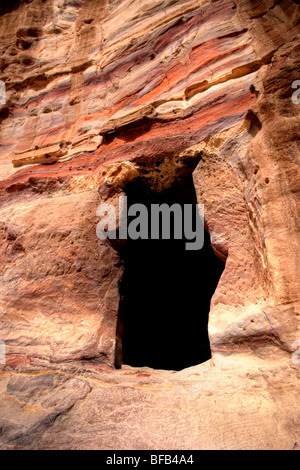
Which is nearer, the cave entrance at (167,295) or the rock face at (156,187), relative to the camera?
the rock face at (156,187)

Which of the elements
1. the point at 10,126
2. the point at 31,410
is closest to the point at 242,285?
the point at 31,410

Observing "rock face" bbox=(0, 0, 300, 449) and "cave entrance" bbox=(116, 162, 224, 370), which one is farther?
"cave entrance" bbox=(116, 162, 224, 370)

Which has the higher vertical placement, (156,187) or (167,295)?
(156,187)

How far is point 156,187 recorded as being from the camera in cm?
398

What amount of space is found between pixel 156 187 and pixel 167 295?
8.29ft

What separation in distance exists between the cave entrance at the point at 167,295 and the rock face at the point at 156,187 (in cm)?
37

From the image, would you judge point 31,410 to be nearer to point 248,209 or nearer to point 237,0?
point 248,209

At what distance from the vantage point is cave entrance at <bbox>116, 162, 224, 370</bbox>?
164 inches

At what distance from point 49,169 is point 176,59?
2.10 metres

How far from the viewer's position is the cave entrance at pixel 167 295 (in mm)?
4167

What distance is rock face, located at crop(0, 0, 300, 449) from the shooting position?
6.91 feet

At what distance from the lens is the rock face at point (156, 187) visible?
2107mm

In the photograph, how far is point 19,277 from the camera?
3.70 m

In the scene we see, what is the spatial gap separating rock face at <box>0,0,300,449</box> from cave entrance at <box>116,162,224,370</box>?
14.5 inches
